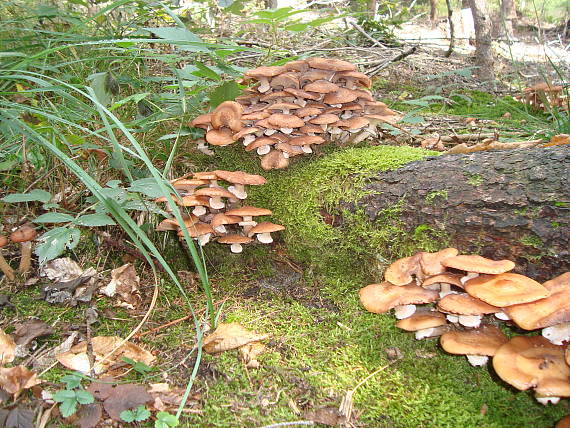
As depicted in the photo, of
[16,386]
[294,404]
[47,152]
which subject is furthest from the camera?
[47,152]

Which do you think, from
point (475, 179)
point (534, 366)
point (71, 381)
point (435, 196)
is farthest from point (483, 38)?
point (71, 381)

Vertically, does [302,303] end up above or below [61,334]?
below

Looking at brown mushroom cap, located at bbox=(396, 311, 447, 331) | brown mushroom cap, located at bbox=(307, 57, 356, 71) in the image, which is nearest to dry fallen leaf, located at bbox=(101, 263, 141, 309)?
brown mushroom cap, located at bbox=(396, 311, 447, 331)

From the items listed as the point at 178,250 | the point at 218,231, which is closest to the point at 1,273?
the point at 178,250

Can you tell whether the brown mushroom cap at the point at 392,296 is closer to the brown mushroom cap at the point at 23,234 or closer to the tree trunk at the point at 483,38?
the brown mushroom cap at the point at 23,234

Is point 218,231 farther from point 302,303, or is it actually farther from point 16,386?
point 16,386
